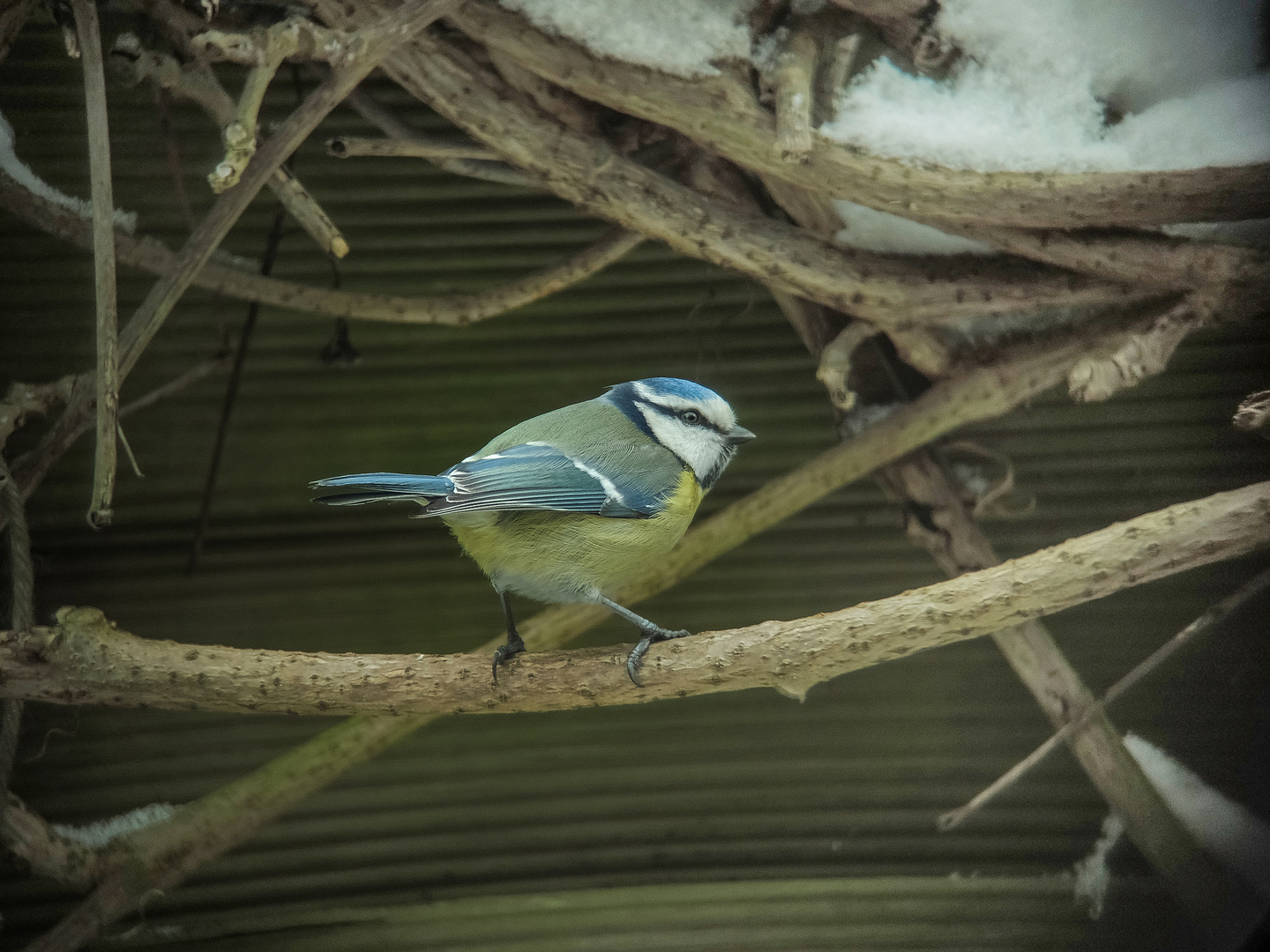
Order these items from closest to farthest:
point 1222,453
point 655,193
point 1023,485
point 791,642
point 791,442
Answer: point 791,642
point 1222,453
point 655,193
point 1023,485
point 791,442

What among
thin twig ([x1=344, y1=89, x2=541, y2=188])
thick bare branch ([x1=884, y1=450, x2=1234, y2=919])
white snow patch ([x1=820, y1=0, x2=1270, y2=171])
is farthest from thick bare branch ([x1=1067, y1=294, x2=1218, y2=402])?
thin twig ([x1=344, y1=89, x2=541, y2=188])

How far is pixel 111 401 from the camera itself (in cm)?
103

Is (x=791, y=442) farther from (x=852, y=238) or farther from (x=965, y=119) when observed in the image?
(x=965, y=119)

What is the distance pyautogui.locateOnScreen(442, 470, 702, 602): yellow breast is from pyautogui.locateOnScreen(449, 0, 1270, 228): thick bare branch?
45 centimetres

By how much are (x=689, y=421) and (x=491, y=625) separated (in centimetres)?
68

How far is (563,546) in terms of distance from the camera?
111 centimetres

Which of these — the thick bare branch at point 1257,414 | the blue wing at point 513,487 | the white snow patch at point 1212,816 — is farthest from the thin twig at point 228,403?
the white snow patch at point 1212,816

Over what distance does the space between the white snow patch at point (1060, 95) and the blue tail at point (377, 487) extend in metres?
0.66

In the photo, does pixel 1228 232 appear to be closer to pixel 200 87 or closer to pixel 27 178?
pixel 200 87

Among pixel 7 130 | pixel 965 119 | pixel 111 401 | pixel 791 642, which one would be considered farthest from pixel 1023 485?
pixel 7 130

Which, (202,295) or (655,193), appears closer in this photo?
(655,193)

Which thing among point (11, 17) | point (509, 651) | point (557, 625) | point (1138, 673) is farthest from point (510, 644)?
point (11, 17)

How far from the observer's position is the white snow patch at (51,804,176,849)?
1.39 meters

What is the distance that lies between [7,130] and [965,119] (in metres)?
1.31
